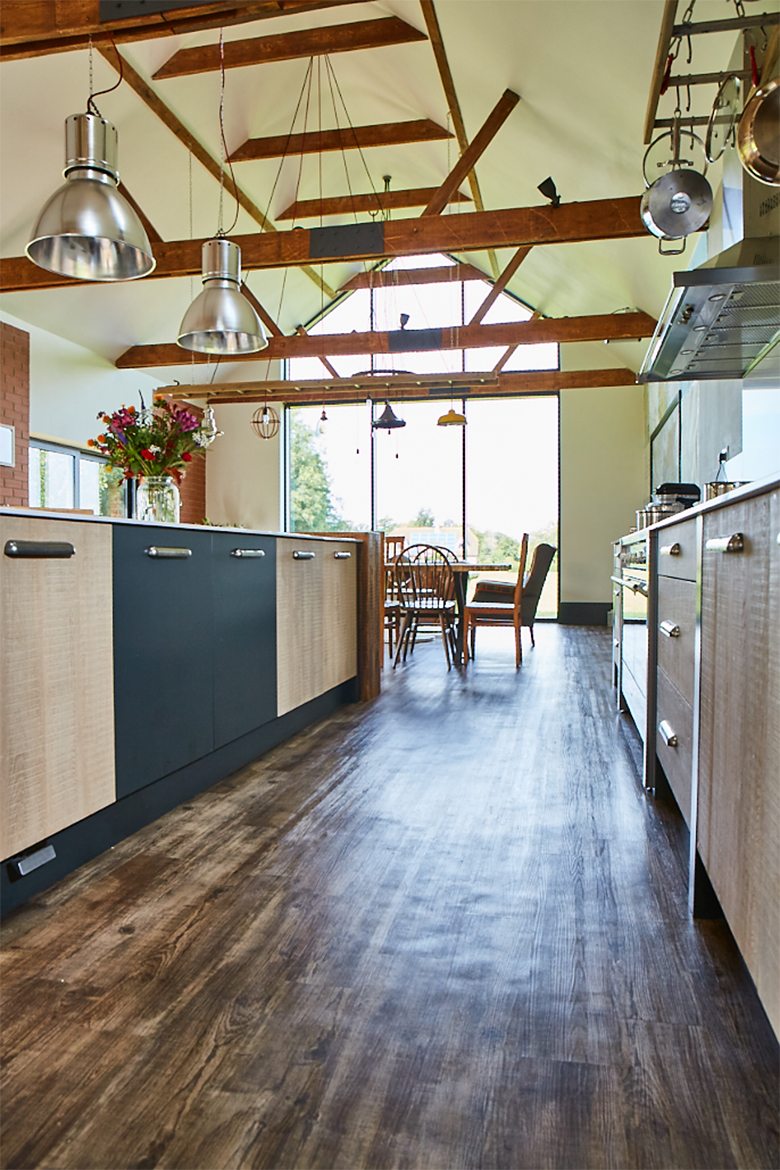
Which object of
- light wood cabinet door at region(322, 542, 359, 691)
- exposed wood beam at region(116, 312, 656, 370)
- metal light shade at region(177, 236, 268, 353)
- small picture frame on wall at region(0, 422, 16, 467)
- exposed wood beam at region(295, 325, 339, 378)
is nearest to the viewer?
metal light shade at region(177, 236, 268, 353)

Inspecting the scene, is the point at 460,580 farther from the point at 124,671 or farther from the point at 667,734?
the point at 124,671

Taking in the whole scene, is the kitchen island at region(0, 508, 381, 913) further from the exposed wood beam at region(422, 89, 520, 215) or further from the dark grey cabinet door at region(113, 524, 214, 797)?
the exposed wood beam at region(422, 89, 520, 215)

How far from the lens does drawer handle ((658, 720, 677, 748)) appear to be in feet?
6.20

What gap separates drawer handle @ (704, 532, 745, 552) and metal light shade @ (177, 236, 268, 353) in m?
2.25

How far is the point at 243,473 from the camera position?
10898mm

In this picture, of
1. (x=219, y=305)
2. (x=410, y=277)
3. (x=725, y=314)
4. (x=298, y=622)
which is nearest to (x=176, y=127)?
(x=219, y=305)

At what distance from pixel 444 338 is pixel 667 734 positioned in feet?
21.3

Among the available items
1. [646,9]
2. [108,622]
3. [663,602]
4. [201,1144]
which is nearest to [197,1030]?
Result: [201,1144]

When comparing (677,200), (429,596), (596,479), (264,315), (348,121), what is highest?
(348,121)

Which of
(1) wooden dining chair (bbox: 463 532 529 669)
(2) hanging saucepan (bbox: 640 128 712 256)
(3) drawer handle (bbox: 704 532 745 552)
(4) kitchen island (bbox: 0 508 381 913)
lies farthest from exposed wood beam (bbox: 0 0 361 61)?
(1) wooden dining chair (bbox: 463 532 529 669)

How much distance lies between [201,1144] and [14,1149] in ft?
0.73

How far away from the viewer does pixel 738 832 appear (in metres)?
1.16

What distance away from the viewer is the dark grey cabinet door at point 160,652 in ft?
6.13

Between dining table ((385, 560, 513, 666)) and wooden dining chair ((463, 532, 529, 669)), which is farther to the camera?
dining table ((385, 560, 513, 666))
